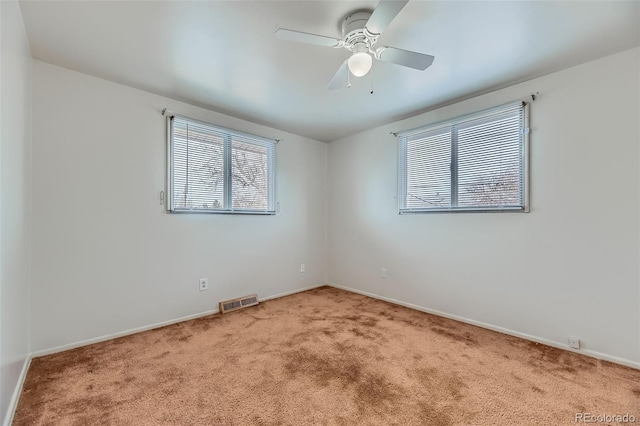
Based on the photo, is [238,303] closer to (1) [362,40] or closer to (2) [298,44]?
(2) [298,44]

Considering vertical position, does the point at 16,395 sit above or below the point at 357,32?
below

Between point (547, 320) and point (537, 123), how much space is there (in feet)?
5.68

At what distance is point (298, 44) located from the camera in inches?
77.5

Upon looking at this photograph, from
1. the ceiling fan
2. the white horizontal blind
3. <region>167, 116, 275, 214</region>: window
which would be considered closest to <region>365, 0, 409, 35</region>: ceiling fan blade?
the ceiling fan

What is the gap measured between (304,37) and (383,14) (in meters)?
0.47

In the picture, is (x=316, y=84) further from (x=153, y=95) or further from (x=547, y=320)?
(x=547, y=320)

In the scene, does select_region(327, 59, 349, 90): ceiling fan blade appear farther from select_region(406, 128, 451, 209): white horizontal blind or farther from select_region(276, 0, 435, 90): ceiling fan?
select_region(406, 128, 451, 209): white horizontal blind

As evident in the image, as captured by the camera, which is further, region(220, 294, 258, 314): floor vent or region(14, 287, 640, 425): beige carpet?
region(220, 294, 258, 314): floor vent

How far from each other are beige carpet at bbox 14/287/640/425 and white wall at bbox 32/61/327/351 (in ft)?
1.00

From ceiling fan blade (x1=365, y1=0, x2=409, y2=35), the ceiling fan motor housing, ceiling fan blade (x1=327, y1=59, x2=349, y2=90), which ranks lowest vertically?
ceiling fan blade (x1=327, y1=59, x2=349, y2=90)

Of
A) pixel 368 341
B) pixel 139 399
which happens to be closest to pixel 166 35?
pixel 139 399

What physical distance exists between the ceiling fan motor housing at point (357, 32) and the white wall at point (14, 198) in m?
1.73

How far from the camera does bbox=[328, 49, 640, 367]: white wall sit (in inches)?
80.6

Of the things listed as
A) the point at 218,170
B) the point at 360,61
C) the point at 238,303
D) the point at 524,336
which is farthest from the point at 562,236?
the point at 218,170
